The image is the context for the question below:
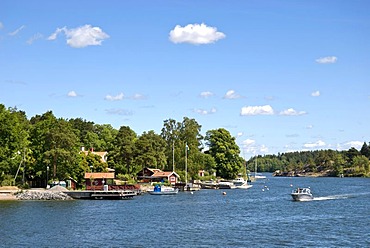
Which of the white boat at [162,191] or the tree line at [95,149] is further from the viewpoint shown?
the white boat at [162,191]

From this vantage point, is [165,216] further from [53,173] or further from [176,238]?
[53,173]

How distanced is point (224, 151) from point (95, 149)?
119ft

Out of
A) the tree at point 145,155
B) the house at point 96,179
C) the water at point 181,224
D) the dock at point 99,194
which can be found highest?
the tree at point 145,155

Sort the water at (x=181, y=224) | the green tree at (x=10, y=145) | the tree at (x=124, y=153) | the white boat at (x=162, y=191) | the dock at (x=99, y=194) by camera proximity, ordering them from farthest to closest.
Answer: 1. the tree at (x=124, y=153)
2. the white boat at (x=162, y=191)
3. the green tree at (x=10, y=145)
4. the dock at (x=99, y=194)
5. the water at (x=181, y=224)

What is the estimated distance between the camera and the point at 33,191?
265ft

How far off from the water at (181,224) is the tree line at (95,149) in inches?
519

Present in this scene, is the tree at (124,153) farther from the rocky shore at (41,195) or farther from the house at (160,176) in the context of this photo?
the rocky shore at (41,195)

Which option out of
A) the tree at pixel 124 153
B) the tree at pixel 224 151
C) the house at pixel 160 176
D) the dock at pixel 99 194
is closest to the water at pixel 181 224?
the dock at pixel 99 194

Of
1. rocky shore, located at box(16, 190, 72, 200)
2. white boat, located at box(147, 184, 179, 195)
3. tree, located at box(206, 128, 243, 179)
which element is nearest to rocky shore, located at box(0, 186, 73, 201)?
rocky shore, located at box(16, 190, 72, 200)

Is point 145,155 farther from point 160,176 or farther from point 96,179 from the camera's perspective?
point 96,179

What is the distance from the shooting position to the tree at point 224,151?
14350 centimetres

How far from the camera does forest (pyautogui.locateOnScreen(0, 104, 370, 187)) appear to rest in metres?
86.7

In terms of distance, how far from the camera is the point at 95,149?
150125mm

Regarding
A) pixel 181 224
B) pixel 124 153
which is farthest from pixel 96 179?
pixel 181 224
